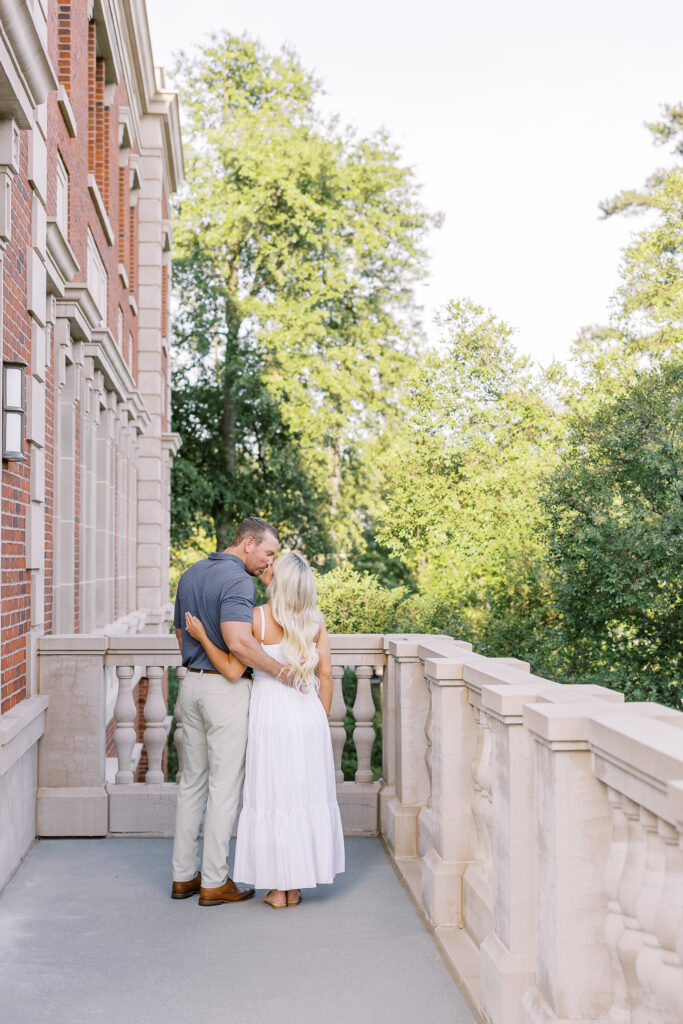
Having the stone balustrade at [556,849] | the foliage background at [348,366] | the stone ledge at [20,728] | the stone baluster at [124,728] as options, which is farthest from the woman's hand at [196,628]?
the foliage background at [348,366]

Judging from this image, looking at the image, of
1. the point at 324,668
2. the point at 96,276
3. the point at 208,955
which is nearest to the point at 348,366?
the point at 96,276

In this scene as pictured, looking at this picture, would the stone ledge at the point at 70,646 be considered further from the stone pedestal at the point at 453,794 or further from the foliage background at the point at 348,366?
the foliage background at the point at 348,366

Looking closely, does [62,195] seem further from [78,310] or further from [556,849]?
[556,849]

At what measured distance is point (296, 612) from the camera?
19.2 ft

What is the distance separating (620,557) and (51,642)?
46.4ft

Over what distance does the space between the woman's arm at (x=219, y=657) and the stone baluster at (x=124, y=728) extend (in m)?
2.02

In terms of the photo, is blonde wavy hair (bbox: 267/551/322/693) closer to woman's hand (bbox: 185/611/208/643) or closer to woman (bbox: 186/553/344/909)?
woman (bbox: 186/553/344/909)

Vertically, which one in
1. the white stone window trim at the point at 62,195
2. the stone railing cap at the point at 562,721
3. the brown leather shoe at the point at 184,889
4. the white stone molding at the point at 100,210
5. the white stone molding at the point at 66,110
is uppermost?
the white stone molding at the point at 100,210

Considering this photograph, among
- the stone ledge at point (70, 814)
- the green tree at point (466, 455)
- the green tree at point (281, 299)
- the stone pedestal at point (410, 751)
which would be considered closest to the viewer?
the stone pedestal at point (410, 751)

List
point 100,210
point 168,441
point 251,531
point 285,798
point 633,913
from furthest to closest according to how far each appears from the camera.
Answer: point 168,441
point 100,210
point 251,531
point 285,798
point 633,913

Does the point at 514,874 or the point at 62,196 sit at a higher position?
the point at 62,196

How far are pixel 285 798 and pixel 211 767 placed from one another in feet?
1.73

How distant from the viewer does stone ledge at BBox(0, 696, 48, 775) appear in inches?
242

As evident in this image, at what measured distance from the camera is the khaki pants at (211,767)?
5.99 meters
